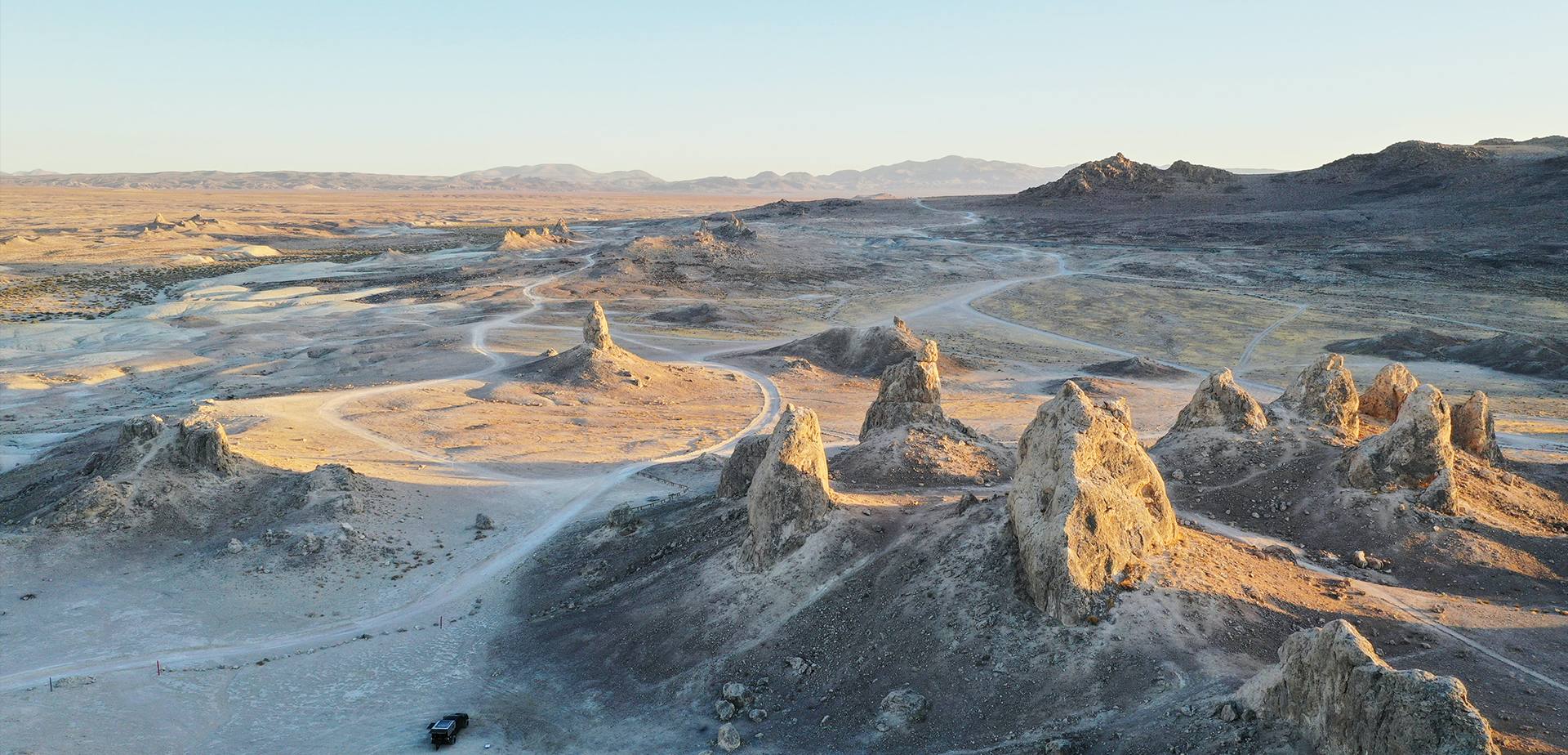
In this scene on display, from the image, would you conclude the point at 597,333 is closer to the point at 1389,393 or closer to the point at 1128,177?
the point at 1389,393

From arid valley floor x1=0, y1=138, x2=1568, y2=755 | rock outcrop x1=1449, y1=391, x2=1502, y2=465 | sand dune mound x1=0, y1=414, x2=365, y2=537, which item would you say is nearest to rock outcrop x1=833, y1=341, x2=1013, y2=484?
arid valley floor x1=0, y1=138, x2=1568, y2=755

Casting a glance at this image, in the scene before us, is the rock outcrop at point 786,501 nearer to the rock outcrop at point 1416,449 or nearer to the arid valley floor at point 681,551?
the arid valley floor at point 681,551

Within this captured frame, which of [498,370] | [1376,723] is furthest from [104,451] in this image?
[1376,723]

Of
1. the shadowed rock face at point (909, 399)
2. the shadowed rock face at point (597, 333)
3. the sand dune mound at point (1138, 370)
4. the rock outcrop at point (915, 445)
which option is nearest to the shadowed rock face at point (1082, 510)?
the rock outcrop at point (915, 445)

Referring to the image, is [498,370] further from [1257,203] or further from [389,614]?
[1257,203]

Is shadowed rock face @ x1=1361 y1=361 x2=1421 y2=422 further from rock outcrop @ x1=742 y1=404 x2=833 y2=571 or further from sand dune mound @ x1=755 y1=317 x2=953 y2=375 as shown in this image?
sand dune mound @ x1=755 y1=317 x2=953 y2=375

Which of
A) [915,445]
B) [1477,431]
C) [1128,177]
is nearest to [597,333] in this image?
[915,445]
